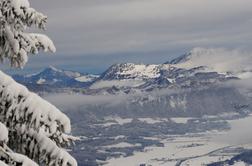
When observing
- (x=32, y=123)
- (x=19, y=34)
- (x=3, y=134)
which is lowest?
(x=3, y=134)

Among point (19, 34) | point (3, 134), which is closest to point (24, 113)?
point (3, 134)

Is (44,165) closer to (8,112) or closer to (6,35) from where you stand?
(8,112)

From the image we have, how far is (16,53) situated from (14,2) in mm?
1357

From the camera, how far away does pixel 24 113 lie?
13.0 meters

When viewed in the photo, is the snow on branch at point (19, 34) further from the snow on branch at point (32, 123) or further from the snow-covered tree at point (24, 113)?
the snow on branch at point (32, 123)

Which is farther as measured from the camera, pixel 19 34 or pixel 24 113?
pixel 19 34

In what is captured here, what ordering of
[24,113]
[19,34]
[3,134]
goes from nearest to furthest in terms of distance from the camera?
[3,134]
[24,113]
[19,34]

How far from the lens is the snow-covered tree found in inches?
516

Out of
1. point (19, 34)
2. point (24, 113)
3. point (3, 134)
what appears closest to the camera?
point (3, 134)

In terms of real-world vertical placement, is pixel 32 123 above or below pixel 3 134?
above

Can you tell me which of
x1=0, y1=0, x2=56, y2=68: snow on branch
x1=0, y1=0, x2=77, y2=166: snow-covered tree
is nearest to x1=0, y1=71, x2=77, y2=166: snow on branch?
x1=0, y1=0, x2=77, y2=166: snow-covered tree

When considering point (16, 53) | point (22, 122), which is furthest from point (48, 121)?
point (16, 53)

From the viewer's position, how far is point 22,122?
13445 mm

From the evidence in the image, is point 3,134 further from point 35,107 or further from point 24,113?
point 35,107
